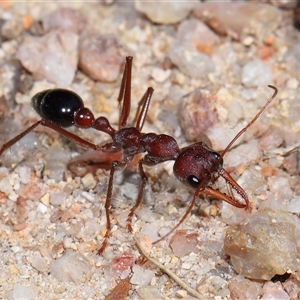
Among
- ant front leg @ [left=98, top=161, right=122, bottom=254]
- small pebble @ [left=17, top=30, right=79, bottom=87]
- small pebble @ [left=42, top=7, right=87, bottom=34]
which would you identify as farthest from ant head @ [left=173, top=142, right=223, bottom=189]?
small pebble @ [left=42, top=7, right=87, bottom=34]

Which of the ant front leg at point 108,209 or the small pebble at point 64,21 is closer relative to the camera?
the ant front leg at point 108,209

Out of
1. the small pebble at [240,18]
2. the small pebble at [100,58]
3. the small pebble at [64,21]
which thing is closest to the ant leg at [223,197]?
Result: the small pebble at [100,58]

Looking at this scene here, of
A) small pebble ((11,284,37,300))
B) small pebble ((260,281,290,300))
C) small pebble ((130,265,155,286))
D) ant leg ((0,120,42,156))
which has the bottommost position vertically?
small pebble ((11,284,37,300))

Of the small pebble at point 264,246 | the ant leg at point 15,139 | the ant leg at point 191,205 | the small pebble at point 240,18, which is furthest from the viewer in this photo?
the small pebble at point 240,18

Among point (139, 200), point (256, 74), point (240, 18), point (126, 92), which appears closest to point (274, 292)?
point (139, 200)

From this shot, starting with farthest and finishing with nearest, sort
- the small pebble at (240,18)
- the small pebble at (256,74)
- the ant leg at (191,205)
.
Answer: the small pebble at (240,18), the small pebble at (256,74), the ant leg at (191,205)

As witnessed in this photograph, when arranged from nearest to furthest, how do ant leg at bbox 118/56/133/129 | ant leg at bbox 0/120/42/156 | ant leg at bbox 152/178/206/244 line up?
ant leg at bbox 152/178/206/244 < ant leg at bbox 0/120/42/156 < ant leg at bbox 118/56/133/129

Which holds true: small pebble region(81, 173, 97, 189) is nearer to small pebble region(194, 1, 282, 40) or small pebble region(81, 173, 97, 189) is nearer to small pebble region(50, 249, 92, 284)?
small pebble region(50, 249, 92, 284)

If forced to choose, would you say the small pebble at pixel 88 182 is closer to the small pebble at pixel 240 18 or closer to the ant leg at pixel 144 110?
the ant leg at pixel 144 110

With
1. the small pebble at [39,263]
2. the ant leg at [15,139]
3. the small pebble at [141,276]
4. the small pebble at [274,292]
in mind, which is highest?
the ant leg at [15,139]
